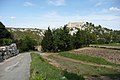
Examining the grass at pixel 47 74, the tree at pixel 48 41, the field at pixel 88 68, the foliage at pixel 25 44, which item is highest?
the grass at pixel 47 74

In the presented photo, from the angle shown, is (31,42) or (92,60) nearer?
(92,60)

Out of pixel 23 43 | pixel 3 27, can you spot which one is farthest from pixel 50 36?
pixel 23 43

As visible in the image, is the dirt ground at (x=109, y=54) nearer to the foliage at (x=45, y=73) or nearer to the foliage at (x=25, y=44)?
the foliage at (x=45, y=73)

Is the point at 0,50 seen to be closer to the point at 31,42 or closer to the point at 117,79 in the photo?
the point at 117,79

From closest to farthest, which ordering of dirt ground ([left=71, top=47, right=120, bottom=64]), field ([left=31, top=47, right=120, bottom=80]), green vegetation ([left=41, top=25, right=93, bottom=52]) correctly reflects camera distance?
field ([left=31, top=47, right=120, bottom=80]) < dirt ground ([left=71, top=47, right=120, bottom=64]) < green vegetation ([left=41, top=25, right=93, bottom=52])

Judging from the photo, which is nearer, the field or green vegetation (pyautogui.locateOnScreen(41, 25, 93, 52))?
the field

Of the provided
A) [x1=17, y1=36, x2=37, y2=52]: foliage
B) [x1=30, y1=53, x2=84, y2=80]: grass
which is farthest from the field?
[x1=17, y1=36, x2=37, y2=52]: foliage

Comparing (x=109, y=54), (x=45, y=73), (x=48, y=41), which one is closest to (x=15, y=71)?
(x=45, y=73)

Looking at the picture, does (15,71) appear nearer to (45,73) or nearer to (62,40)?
(45,73)

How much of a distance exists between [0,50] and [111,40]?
10583cm

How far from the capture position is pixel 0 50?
237 feet

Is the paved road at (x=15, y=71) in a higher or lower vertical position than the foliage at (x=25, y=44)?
higher

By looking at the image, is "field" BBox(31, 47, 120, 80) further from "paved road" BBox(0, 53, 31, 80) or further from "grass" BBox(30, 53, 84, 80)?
"paved road" BBox(0, 53, 31, 80)

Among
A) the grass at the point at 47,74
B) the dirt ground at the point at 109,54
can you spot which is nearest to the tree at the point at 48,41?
the dirt ground at the point at 109,54
